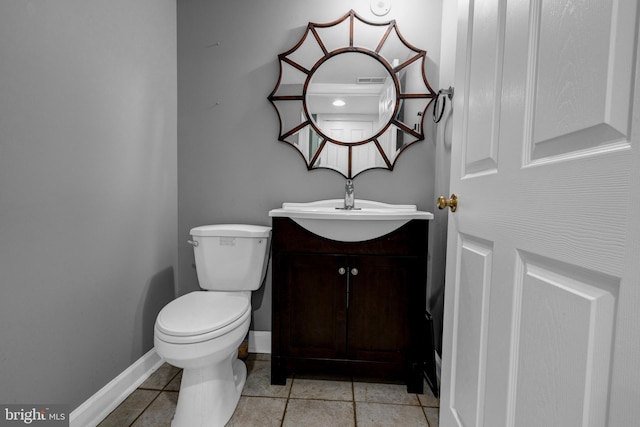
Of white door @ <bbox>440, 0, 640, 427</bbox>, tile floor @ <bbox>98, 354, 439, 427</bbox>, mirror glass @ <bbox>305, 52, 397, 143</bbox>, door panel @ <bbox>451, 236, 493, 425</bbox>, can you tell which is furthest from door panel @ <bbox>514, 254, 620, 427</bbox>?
mirror glass @ <bbox>305, 52, 397, 143</bbox>

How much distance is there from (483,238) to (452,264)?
227 mm

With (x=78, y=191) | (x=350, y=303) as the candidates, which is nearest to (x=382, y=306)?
(x=350, y=303)

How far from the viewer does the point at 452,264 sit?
990 millimetres

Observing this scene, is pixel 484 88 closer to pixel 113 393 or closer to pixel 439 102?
pixel 439 102

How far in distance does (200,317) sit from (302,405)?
2.09 feet

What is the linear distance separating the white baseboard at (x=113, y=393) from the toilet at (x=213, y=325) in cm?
33

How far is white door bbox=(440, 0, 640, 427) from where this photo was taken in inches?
16.0

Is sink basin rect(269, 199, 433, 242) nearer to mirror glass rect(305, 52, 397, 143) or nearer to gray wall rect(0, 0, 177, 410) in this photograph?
mirror glass rect(305, 52, 397, 143)

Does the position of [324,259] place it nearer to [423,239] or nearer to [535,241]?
[423,239]

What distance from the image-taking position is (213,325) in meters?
1.19

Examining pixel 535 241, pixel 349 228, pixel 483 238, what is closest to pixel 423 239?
pixel 349 228

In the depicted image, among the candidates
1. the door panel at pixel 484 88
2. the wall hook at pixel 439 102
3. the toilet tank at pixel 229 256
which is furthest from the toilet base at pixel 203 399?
the wall hook at pixel 439 102

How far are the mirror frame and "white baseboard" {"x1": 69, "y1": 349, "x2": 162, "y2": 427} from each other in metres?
1.37

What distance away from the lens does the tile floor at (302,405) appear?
1.32m
